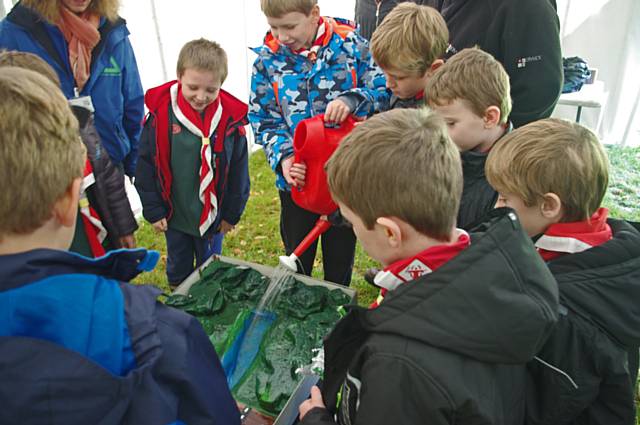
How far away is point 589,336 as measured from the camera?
1.27 metres

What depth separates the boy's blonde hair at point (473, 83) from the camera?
6.01 ft

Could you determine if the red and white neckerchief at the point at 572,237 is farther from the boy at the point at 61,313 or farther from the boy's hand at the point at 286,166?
the boy's hand at the point at 286,166

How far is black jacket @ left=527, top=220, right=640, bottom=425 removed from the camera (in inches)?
50.2

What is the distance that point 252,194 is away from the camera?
17.6 feet

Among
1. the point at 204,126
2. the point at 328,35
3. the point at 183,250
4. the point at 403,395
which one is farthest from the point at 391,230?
the point at 183,250

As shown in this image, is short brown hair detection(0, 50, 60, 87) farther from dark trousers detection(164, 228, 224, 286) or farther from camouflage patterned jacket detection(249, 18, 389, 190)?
dark trousers detection(164, 228, 224, 286)

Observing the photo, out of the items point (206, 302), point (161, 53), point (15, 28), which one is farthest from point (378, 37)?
point (161, 53)

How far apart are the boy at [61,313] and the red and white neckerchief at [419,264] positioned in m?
0.53

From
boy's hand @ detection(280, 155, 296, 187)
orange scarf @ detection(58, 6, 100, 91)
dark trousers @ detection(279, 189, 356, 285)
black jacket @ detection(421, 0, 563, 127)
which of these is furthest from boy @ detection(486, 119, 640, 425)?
orange scarf @ detection(58, 6, 100, 91)

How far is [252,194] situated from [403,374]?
14.8ft

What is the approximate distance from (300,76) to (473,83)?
0.99 metres

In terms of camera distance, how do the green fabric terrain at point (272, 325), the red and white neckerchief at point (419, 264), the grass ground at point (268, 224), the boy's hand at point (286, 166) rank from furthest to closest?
1. the grass ground at point (268, 224)
2. the boy's hand at point (286, 166)
3. the green fabric terrain at point (272, 325)
4. the red and white neckerchief at point (419, 264)

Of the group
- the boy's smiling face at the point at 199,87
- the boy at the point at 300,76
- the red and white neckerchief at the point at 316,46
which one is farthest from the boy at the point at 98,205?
the red and white neckerchief at the point at 316,46

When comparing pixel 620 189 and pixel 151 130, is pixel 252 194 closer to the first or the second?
pixel 151 130
